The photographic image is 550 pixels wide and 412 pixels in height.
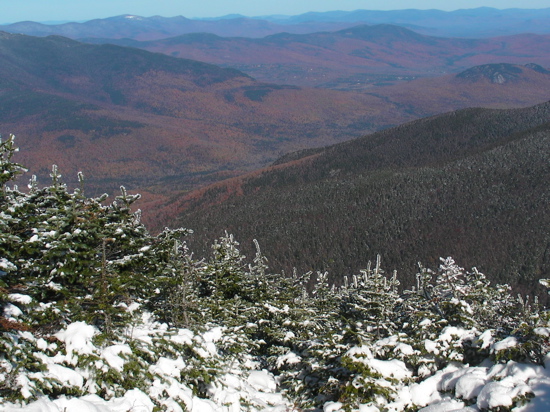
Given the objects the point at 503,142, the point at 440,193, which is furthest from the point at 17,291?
the point at 503,142

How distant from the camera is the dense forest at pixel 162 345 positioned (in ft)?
46.2

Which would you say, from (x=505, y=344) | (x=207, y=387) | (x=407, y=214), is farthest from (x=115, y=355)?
(x=407, y=214)

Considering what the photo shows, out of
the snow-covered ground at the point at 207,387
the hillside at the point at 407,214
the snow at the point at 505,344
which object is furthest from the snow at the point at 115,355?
the hillside at the point at 407,214

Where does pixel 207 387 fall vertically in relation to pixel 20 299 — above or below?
below

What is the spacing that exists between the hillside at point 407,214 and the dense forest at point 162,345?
298ft

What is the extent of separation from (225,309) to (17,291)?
9605mm

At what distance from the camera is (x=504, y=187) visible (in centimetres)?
15112

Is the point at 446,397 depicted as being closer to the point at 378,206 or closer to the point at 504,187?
the point at 378,206

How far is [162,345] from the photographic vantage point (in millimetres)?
16844

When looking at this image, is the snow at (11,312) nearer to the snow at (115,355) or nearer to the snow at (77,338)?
the snow at (77,338)

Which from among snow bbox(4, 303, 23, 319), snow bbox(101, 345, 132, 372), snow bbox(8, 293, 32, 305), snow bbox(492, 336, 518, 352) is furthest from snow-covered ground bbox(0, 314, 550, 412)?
snow bbox(8, 293, 32, 305)

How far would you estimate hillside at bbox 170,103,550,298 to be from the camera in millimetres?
120062

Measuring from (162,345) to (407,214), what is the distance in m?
135

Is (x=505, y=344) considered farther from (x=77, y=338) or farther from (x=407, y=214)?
(x=407, y=214)
